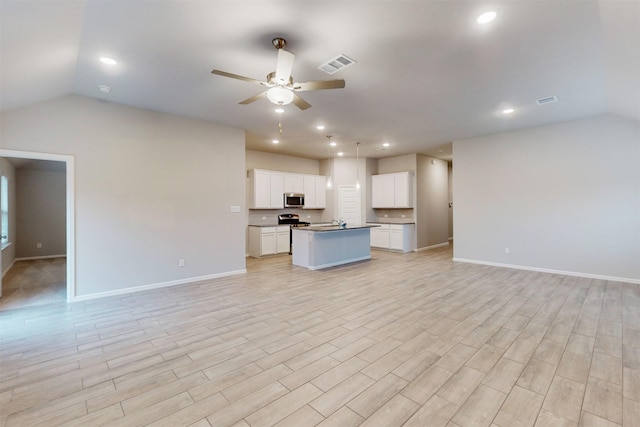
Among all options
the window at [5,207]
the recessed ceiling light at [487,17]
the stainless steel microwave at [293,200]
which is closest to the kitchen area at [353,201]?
the stainless steel microwave at [293,200]

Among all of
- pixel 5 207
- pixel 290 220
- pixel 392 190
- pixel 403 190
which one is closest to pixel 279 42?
pixel 290 220

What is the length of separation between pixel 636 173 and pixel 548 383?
197 inches

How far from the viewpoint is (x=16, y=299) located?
4133 millimetres

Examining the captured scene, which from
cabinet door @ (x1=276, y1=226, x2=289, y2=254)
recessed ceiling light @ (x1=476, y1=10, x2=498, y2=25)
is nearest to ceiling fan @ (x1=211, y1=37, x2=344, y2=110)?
recessed ceiling light @ (x1=476, y1=10, x2=498, y2=25)

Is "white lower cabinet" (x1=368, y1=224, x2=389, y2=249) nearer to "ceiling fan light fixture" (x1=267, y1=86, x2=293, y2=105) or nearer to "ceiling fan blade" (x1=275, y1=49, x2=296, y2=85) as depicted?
"ceiling fan light fixture" (x1=267, y1=86, x2=293, y2=105)

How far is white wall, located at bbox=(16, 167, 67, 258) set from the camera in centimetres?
745

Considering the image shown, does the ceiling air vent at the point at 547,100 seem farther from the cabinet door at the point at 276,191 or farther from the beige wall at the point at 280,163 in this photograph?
the beige wall at the point at 280,163

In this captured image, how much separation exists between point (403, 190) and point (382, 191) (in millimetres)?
740

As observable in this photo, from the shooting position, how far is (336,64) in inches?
128

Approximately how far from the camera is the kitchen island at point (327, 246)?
6.09 metres

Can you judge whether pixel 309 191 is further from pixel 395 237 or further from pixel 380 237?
pixel 395 237

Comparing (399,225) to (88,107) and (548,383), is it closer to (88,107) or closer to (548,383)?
(548,383)

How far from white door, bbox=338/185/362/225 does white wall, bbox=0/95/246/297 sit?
13.7 feet

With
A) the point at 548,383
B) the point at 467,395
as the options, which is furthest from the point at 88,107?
the point at 548,383
